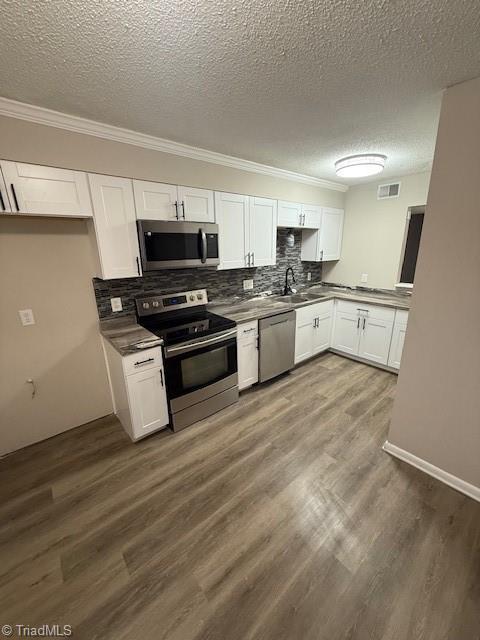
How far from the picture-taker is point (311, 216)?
11.6 feet

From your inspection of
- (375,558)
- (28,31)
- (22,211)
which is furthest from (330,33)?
(375,558)

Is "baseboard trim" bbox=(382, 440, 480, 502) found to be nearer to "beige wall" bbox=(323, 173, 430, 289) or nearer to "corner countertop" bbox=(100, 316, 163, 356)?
"corner countertop" bbox=(100, 316, 163, 356)

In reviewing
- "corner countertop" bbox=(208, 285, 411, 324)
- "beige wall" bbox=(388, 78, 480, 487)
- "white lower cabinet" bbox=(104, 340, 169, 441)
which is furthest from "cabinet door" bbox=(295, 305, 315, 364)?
"white lower cabinet" bbox=(104, 340, 169, 441)

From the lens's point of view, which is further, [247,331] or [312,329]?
[312,329]

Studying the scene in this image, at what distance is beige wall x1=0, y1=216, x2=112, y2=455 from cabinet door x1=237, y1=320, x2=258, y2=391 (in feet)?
4.48

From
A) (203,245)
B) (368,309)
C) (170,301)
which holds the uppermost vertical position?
(203,245)

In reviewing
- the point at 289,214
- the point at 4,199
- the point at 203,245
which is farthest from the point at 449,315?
the point at 4,199

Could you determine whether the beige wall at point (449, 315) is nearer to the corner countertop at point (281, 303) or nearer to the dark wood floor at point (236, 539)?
the dark wood floor at point (236, 539)

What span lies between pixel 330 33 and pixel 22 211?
1960 mm

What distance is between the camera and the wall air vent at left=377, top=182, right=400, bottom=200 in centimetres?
337

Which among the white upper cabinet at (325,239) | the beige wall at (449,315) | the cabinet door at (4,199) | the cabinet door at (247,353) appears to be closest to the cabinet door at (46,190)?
the cabinet door at (4,199)

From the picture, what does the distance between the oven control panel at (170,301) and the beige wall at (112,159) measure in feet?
3.42

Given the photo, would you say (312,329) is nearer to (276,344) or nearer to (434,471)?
(276,344)

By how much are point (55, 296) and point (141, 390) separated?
1069mm
